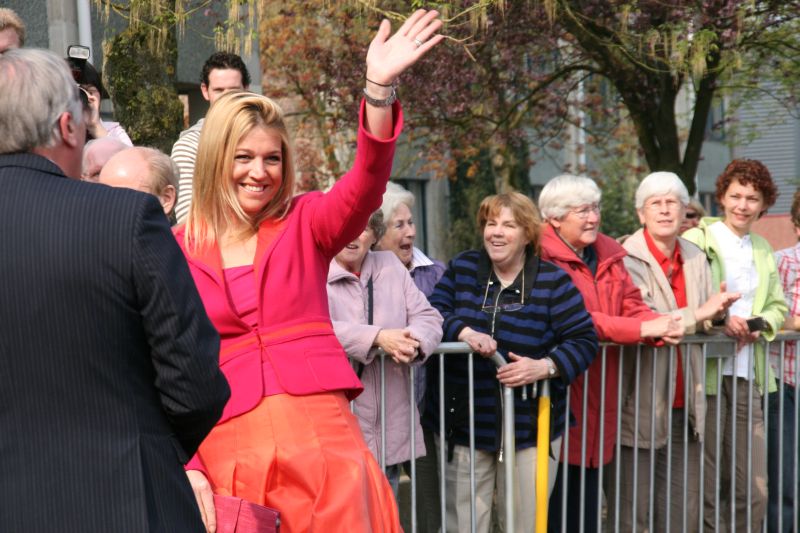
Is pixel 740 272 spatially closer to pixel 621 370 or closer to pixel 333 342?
pixel 621 370

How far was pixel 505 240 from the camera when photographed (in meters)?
5.88

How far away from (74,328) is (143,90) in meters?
4.94

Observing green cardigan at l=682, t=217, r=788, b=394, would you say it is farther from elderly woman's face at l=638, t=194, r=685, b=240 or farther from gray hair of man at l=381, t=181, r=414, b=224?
gray hair of man at l=381, t=181, r=414, b=224

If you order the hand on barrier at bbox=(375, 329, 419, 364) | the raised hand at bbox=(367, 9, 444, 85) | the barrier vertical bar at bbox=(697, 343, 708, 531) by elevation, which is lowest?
the barrier vertical bar at bbox=(697, 343, 708, 531)

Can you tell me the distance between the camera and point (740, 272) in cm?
700

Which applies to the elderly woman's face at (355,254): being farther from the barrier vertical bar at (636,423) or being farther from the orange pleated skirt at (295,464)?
the orange pleated skirt at (295,464)

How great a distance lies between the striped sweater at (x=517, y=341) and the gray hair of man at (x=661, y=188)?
1097 millimetres

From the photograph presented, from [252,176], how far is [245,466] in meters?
0.87

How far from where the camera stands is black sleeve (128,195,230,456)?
258cm

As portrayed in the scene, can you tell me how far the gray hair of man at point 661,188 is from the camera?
21.8 ft

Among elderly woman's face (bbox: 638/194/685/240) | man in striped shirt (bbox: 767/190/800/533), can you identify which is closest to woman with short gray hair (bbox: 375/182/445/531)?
elderly woman's face (bbox: 638/194/685/240)

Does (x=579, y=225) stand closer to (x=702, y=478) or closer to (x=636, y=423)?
(x=636, y=423)

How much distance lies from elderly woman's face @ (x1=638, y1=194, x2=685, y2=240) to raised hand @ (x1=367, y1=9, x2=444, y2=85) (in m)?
3.48

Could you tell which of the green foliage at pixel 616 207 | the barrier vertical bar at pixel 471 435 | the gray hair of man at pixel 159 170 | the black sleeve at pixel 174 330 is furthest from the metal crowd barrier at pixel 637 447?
the green foliage at pixel 616 207
